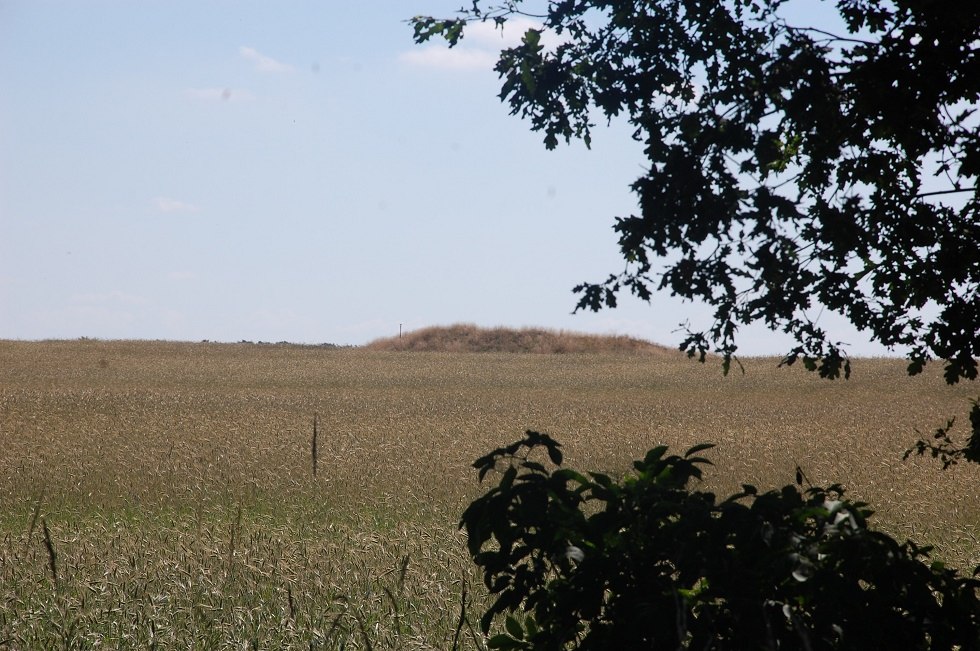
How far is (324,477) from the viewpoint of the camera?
1123cm

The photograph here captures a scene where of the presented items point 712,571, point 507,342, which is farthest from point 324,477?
point 507,342

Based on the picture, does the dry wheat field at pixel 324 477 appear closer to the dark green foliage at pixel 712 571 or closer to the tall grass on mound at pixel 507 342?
the dark green foliage at pixel 712 571

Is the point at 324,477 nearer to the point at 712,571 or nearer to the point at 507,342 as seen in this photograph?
the point at 712,571

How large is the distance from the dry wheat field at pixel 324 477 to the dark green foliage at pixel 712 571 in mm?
427

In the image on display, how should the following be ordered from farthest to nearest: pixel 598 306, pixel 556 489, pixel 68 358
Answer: pixel 68 358 < pixel 598 306 < pixel 556 489

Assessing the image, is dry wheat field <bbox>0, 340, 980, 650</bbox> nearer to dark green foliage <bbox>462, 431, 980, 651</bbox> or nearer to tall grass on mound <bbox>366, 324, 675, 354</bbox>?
dark green foliage <bbox>462, 431, 980, 651</bbox>

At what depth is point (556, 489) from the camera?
3590mm

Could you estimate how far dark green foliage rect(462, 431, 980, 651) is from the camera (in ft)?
10.7

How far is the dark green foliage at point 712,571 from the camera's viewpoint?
3.25 m

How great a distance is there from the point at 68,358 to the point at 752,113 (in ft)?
112

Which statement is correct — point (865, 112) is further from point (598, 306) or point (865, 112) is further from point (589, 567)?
point (589, 567)

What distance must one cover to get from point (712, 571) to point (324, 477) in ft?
27.7

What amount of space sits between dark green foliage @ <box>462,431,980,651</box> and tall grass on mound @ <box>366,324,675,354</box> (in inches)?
1756

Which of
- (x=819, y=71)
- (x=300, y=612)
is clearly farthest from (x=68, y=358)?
(x=819, y=71)
